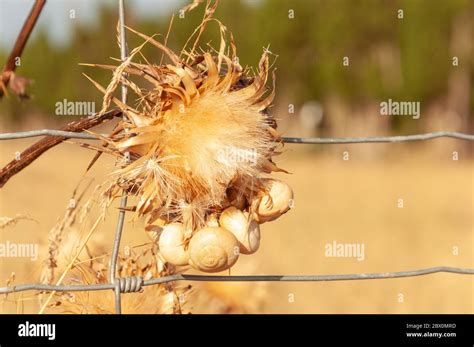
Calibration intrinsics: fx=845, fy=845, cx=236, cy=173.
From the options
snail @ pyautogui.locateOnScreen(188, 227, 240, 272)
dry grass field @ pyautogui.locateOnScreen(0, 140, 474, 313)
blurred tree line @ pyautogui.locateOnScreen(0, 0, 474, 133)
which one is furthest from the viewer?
blurred tree line @ pyautogui.locateOnScreen(0, 0, 474, 133)

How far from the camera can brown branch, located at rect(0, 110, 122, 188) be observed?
1.27m

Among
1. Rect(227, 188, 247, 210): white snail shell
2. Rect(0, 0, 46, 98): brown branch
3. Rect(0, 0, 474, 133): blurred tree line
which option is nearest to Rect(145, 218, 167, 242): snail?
Rect(227, 188, 247, 210): white snail shell

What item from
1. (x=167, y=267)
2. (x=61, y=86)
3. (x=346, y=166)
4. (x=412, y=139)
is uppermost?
(x=61, y=86)

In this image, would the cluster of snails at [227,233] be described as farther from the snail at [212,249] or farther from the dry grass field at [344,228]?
the dry grass field at [344,228]

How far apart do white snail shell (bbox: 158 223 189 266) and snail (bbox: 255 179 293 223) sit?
122mm

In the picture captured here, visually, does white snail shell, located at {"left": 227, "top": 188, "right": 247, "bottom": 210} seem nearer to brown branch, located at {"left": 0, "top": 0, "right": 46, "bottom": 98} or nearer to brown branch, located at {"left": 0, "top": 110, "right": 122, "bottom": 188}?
brown branch, located at {"left": 0, "top": 110, "right": 122, "bottom": 188}

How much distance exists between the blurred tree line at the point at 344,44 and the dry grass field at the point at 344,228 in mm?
2143

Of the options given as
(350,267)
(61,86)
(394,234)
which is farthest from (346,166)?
(350,267)

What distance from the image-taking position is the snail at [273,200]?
1286 mm

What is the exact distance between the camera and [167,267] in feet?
4.78

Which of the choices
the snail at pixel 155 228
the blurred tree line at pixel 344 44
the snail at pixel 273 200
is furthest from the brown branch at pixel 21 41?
the blurred tree line at pixel 344 44

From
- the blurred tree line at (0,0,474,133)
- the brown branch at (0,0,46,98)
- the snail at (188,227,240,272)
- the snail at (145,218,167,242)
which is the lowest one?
the snail at (188,227,240,272)
